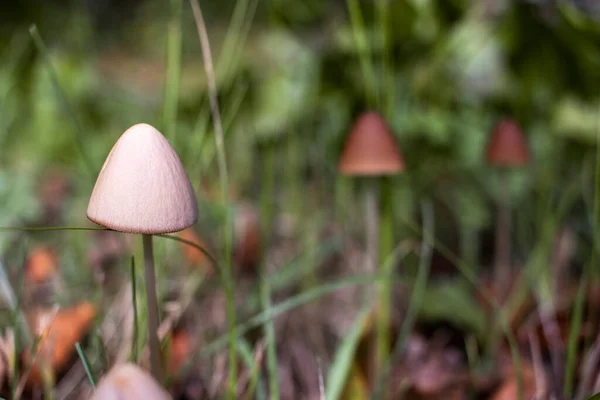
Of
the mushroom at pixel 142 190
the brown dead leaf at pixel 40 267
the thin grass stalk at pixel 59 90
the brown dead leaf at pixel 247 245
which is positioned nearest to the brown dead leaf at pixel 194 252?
the brown dead leaf at pixel 247 245

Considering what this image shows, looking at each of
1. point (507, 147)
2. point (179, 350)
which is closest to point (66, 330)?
point (179, 350)

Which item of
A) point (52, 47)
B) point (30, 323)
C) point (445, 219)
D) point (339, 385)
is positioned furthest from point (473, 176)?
point (52, 47)

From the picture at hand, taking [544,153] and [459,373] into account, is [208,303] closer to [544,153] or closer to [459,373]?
[459,373]

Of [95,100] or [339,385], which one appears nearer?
[339,385]

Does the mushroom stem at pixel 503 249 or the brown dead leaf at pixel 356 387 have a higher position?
the mushroom stem at pixel 503 249

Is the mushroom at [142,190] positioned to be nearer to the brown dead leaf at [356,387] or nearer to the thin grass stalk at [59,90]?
the thin grass stalk at [59,90]

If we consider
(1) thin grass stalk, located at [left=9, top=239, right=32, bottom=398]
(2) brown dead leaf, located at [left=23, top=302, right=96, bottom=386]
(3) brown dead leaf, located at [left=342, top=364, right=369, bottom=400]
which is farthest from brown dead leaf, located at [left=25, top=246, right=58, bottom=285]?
(3) brown dead leaf, located at [left=342, top=364, right=369, bottom=400]
